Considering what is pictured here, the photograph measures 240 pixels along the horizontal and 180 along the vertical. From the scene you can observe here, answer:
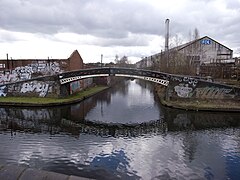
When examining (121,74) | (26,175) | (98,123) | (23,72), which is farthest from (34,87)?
(26,175)

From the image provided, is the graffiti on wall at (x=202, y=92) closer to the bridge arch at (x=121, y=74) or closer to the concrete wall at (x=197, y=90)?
the concrete wall at (x=197, y=90)

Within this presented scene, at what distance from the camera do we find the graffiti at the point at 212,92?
26609mm

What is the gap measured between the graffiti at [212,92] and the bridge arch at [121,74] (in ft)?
12.5

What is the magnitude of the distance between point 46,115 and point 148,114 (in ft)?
32.9

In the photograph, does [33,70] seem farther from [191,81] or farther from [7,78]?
[191,81]

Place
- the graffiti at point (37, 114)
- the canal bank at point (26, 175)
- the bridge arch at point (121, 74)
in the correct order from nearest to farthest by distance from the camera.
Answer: the canal bank at point (26, 175), the graffiti at point (37, 114), the bridge arch at point (121, 74)

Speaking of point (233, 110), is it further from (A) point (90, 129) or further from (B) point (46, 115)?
(B) point (46, 115)

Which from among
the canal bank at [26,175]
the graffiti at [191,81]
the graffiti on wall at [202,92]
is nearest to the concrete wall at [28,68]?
the graffiti on wall at [202,92]

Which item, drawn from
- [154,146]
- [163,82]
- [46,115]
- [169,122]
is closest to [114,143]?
[154,146]

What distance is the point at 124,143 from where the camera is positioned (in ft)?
50.4

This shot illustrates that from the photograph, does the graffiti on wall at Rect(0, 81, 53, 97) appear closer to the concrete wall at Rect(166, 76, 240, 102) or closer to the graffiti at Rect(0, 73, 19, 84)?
the graffiti at Rect(0, 73, 19, 84)

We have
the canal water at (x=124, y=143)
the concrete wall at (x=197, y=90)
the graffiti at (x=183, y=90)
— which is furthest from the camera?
the graffiti at (x=183, y=90)

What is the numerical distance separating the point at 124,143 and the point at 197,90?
1498cm

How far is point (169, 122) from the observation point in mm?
21281
